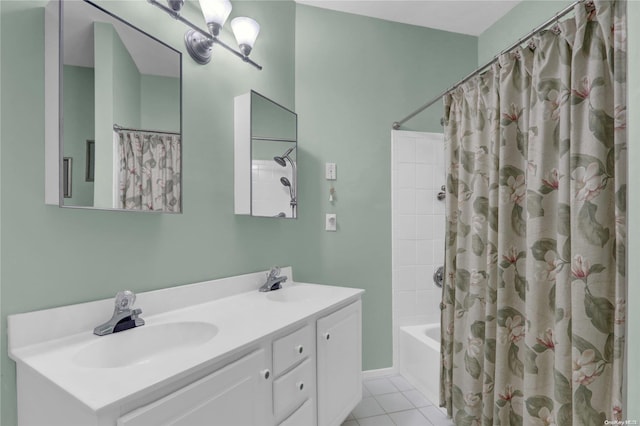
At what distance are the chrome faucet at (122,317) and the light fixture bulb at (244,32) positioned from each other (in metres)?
1.37

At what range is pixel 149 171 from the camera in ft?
4.42

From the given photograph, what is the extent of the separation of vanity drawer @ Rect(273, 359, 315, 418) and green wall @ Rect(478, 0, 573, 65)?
101 inches

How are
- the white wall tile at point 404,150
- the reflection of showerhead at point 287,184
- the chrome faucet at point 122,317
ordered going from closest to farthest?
the chrome faucet at point 122,317, the reflection of showerhead at point 287,184, the white wall tile at point 404,150

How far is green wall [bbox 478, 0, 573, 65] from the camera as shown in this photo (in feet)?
6.75

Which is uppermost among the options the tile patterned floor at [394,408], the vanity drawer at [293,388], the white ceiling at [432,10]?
the white ceiling at [432,10]

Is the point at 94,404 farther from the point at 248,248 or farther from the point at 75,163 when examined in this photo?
the point at 248,248

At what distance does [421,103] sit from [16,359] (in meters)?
2.66

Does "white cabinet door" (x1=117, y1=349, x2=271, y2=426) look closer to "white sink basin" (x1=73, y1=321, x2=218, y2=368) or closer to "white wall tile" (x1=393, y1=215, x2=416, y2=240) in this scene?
"white sink basin" (x1=73, y1=321, x2=218, y2=368)

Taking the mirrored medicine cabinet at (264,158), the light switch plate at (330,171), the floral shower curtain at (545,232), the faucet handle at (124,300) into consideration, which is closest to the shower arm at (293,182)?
the mirrored medicine cabinet at (264,158)

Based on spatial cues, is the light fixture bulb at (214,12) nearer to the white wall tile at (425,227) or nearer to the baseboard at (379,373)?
the white wall tile at (425,227)

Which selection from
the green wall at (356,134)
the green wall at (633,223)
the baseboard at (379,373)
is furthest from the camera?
the baseboard at (379,373)

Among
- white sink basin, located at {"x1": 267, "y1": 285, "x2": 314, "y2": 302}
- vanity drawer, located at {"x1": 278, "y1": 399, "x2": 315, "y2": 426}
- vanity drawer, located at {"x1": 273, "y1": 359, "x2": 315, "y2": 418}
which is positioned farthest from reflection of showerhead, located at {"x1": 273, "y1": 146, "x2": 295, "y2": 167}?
vanity drawer, located at {"x1": 278, "y1": 399, "x2": 315, "y2": 426}

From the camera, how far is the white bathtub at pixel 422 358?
2.02 meters

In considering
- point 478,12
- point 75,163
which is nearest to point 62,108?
point 75,163
